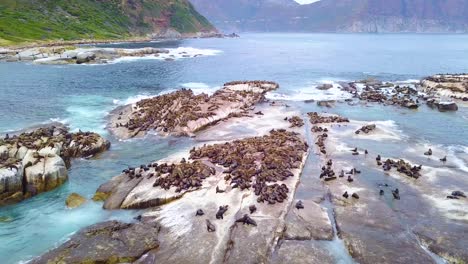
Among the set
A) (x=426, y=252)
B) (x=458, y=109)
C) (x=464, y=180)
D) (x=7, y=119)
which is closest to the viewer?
(x=426, y=252)

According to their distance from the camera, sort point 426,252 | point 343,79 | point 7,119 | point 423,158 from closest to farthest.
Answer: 1. point 426,252
2. point 423,158
3. point 7,119
4. point 343,79

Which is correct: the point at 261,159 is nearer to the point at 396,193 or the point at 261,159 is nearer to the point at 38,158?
the point at 396,193

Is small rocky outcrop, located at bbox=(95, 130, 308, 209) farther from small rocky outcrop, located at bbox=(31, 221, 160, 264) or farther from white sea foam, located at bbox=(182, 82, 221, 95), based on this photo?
white sea foam, located at bbox=(182, 82, 221, 95)

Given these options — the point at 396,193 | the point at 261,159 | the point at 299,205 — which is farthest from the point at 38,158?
the point at 396,193

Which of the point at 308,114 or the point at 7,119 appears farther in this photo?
the point at 308,114

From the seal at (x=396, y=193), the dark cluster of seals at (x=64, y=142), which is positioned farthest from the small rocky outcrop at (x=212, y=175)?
the seal at (x=396, y=193)

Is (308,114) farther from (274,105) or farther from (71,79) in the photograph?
(71,79)

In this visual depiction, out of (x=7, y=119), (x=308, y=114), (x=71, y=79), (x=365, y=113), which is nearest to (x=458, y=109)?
(x=365, y=113)
